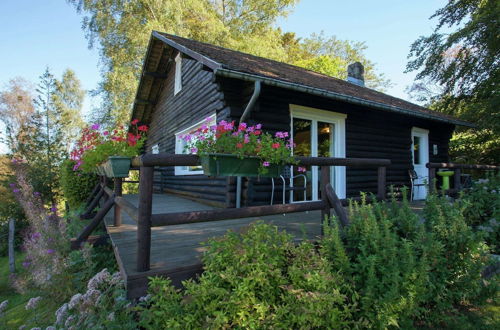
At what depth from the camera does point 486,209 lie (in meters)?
3.71

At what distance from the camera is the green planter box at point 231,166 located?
2.18 metres

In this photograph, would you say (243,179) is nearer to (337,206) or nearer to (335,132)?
(335,132)

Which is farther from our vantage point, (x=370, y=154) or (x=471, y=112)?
(x=471, y=112)

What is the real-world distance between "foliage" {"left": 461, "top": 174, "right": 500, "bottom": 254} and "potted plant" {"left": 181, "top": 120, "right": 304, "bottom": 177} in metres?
2.66

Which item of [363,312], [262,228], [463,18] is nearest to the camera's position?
[363,312]

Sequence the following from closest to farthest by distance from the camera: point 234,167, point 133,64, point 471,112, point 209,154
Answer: point 209,154 → point 234,167 → point 471,112 → point 133,64

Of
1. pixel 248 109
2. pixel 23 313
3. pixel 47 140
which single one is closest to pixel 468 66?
pixel 248 109

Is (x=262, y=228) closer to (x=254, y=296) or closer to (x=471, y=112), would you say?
(x=254, y=296)

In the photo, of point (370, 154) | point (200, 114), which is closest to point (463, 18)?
point (370, 154)

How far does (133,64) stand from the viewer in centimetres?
1431

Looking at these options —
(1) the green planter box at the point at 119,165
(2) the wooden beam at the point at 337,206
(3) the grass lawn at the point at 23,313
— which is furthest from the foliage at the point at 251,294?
(3) the grass lawn at the point at 23,313

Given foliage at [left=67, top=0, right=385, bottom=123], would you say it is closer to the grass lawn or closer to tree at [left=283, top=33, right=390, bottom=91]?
tree at [left=283, top=33, right=390, bottom=91]

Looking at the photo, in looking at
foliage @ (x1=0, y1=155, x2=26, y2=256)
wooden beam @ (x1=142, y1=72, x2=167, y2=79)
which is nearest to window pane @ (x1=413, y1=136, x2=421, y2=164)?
wooden beam @ (x1=142, y1=72, x2=167, y2=79)

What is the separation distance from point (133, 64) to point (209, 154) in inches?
565
